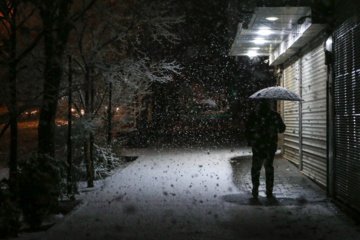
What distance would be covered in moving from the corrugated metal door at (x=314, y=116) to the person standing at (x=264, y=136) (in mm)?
1610

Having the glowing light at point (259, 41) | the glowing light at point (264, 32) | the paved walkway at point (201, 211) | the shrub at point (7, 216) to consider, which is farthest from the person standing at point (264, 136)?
the glowing light at point (259, 41)

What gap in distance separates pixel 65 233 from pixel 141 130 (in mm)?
15506

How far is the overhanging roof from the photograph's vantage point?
8.60 meters

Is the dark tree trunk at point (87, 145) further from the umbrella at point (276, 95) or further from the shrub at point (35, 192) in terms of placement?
the umbrella at point (276, 95)

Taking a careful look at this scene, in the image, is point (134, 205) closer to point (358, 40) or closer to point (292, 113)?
point (358, 40)

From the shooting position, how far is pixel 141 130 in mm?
20844

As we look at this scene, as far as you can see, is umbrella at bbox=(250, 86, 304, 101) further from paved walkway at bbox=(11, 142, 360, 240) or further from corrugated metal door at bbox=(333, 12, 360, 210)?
paved walkway at bbox=(11, 142, 360, 240)

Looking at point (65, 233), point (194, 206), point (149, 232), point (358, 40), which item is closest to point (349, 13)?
point (358, 40)

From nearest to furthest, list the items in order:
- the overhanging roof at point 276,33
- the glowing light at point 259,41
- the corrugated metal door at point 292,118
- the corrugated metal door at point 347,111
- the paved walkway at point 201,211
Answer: the paved walkway at point 201,211
the corrugated metal door at point 347,111
the overhanging roof at point 276,33
the corrugated metal door at point 292,118
the glowing light at point 259,41

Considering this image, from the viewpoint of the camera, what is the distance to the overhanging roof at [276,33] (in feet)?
28.2

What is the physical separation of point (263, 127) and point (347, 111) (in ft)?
5.47

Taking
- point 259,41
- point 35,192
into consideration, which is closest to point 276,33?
point 259,41

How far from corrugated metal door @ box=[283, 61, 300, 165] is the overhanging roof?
569mm

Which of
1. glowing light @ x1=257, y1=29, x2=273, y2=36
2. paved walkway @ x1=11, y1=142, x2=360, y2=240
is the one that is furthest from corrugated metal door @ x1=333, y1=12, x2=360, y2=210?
glowing light @ x1=257, y1=29, x2=273, y2=36
